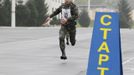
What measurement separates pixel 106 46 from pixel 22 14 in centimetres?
5721

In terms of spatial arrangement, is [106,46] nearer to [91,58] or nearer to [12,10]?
[91,58]

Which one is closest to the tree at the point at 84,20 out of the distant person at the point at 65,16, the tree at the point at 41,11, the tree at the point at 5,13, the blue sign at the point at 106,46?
the tree at the point at 41,11

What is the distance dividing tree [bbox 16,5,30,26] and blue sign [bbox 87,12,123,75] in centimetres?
5629

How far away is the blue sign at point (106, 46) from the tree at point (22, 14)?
2216 inches

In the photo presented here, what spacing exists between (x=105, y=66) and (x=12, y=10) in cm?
5368

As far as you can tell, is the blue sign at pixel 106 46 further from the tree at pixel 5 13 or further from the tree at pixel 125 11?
the tree at pixel 125 11

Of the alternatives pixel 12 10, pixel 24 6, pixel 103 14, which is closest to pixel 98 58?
pixel 103 14

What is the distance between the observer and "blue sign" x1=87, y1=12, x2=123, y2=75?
8.20m

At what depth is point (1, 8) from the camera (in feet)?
206

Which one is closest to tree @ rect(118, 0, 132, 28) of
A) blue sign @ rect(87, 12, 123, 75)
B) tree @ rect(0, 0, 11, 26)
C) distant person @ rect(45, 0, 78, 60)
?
tree @ rect(0, 0, 11, 26)

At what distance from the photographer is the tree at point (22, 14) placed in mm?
64812

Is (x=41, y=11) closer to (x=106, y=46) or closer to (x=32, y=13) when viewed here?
(x=32, y=13)

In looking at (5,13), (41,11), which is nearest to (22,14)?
(5,13)

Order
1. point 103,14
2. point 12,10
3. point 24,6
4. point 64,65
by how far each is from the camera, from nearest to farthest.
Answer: point 103,14, point 64,65, point 12,10, point 24,6
